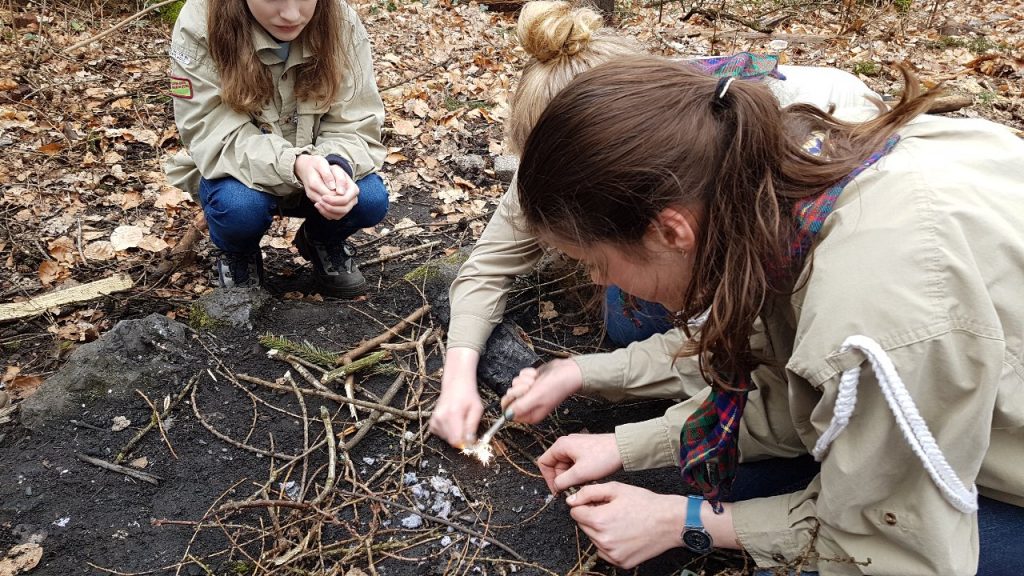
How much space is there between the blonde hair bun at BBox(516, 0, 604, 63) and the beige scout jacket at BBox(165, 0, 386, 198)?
3.25ft

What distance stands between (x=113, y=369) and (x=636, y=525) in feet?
6.00

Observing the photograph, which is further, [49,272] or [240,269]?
[49,272]

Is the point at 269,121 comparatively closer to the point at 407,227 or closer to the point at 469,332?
the point at 407,227

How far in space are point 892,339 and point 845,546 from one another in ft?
1.76

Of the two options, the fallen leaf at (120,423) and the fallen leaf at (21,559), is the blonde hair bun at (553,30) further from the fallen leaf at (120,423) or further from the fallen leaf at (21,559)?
the fallen leaf at (21,559)

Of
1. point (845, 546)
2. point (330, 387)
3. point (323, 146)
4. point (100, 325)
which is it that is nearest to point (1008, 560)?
point (845, 546)

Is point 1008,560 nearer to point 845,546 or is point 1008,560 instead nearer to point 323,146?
point 845,546

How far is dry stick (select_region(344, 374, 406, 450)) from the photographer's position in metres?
2.34

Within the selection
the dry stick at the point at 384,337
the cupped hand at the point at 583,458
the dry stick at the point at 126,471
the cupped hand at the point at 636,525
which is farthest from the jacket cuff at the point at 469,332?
the dry stick at the point at 126,471

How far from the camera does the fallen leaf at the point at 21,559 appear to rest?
1906 mm

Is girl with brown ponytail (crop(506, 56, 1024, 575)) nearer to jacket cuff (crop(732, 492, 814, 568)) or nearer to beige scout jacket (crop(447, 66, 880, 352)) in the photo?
jacket cuff (crop(732, 492, 814, 568))

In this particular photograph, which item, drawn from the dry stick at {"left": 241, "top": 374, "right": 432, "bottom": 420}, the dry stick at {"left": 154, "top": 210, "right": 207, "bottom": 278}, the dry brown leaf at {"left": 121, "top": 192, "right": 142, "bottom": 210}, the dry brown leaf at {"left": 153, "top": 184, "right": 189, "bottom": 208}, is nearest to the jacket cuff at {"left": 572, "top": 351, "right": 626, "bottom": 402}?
the dry stick at {"left": 241, "top": 374, "right": 432, "bottom": 420}

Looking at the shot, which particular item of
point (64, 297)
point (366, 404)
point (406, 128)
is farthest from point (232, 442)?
point (406, 128)

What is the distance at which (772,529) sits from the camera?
1742 millimetres
